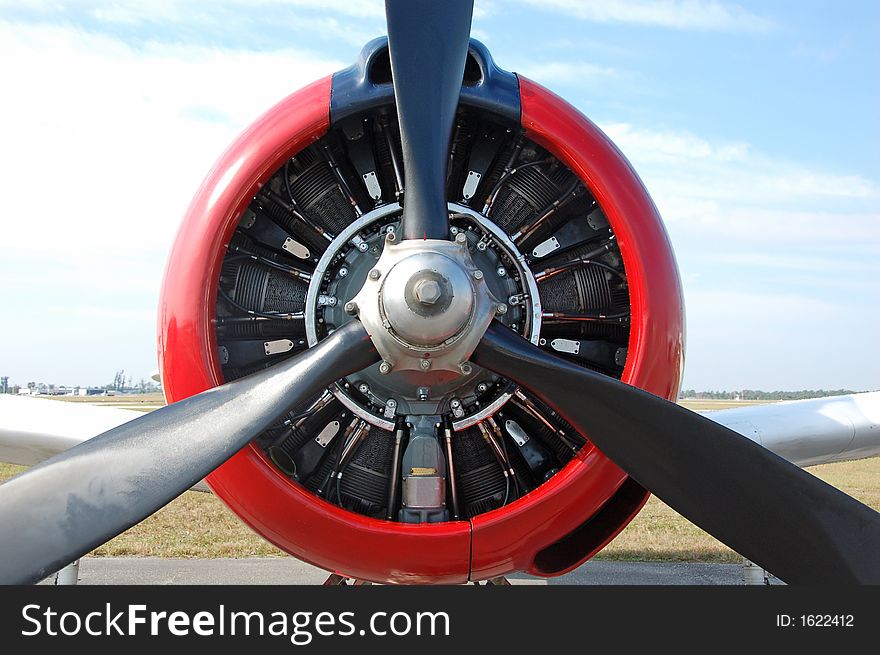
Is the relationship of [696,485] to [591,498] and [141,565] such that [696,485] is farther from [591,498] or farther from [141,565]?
[141,565]

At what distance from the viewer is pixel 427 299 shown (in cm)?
327

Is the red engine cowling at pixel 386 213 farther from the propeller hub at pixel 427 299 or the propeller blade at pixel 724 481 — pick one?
the propeller hub at pixel 427 299

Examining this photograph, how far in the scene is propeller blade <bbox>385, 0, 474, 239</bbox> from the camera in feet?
12.0

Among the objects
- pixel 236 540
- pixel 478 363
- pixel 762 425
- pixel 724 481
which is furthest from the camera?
pixel 236 540

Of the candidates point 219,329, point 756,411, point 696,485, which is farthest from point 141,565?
point 696,485

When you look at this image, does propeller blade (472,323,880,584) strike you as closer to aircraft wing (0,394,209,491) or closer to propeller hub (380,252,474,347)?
propeller hub (380,252,474,347)

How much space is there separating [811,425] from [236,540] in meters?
6.63

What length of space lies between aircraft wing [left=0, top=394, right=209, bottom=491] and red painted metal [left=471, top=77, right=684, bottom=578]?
2.77 meters

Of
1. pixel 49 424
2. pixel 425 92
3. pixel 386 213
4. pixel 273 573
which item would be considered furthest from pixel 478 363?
pixel 273 573

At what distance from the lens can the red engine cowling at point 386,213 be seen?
3850 mm

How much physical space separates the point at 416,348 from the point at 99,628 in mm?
1562

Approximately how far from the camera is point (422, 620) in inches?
129

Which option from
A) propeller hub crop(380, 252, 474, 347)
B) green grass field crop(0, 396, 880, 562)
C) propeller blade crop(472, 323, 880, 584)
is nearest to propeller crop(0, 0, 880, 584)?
propeller blade crop(472, 323, 880, 584)

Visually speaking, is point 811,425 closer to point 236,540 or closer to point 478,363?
point 478,363
